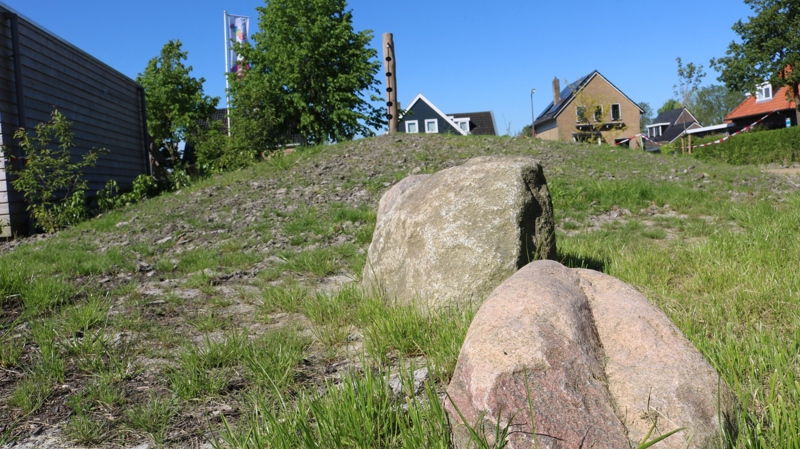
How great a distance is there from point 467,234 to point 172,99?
2965cm

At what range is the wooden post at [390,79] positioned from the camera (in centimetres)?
1444

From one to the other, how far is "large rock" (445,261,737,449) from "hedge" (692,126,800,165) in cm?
2196

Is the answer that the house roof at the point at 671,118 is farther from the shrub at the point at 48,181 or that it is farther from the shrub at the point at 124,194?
the shrub at the point at 48,181

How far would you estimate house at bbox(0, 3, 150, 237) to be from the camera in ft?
34.7

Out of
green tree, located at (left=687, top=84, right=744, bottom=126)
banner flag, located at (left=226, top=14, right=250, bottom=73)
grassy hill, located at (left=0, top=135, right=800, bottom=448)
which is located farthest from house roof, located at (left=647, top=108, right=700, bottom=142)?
grassy hill, located at (left=0, top=135, right=800, bottom=448)

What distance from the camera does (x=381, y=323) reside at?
11.3 ft

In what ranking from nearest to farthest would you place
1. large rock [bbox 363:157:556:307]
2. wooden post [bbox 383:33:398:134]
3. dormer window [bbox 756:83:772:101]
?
large rock [bbox 363:157:556:307] → wooden post [bbox 383:33:398:134] → dormer window [bbox 756:83:772:101]

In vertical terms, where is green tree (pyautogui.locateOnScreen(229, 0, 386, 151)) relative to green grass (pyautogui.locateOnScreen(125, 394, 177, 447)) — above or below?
above

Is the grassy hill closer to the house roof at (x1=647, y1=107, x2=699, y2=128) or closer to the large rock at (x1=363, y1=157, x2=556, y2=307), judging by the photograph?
the large rock at (x1=363, y1=157, x2=556, y2=307)

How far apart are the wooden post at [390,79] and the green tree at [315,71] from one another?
9.70 meters

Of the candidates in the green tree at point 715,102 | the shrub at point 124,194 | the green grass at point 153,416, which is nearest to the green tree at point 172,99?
the shrub at point 124,194

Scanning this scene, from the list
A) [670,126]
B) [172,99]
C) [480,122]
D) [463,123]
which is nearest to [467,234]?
[172,99]

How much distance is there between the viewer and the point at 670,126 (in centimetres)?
7388

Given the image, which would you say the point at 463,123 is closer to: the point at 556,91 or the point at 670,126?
the point at 556,91
